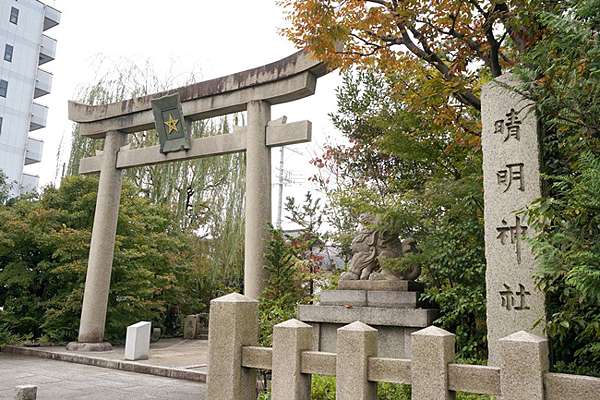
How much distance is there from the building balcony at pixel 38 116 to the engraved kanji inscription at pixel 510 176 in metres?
30.2

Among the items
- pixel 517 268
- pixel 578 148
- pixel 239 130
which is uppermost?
pixel 239 130

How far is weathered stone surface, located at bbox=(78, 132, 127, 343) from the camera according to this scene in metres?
10.4

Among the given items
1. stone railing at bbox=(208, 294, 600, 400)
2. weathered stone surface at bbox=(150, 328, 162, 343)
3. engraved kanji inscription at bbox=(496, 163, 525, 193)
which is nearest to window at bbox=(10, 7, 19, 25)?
weathered stone surface at bbox=(150, 328, 162, 343)

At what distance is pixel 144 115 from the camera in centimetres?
1074

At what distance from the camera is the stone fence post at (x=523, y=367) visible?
2609 millimetres

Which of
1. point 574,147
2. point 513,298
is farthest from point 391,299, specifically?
point 574,147

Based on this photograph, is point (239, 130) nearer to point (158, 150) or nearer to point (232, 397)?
point (158, 150)

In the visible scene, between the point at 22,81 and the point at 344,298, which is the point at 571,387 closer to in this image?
the point at 344,298

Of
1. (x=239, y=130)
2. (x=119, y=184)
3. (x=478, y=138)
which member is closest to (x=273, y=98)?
(x=239, y=130)

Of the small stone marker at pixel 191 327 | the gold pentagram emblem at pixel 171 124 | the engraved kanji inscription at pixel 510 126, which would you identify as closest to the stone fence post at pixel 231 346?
the engraved kanji inscription at pixel 510 126

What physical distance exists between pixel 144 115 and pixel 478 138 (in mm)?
7135

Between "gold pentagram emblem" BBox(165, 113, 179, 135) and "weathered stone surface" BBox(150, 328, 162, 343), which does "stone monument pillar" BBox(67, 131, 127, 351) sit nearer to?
"gold pentagram emblem" BBox(165, 113, 179, 135)

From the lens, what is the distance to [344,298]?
6.63m

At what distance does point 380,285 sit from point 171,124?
5.77 meters
